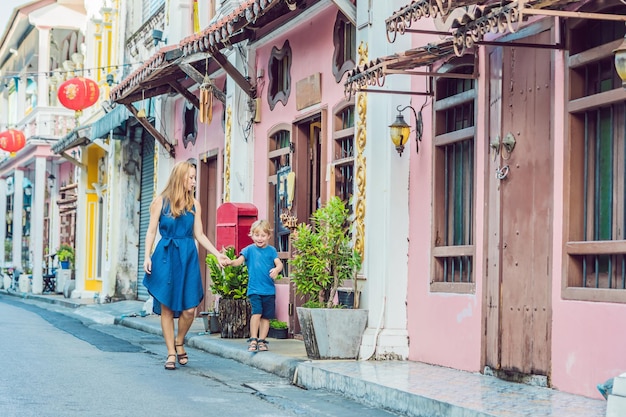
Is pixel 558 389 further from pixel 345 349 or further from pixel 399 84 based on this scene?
pixel 399 84

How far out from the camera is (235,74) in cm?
1560

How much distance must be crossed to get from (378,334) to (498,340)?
5.81 feet

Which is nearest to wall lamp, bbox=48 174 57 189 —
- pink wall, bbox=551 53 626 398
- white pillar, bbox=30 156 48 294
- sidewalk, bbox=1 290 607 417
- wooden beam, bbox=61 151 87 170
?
white pillar, bbox=30 156 48 294

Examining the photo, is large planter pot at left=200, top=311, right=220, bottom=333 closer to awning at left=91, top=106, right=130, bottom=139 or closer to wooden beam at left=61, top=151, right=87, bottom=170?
awning at left=91, top=106, right=130, bottom=139

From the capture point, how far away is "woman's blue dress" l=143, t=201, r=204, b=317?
33.9 ft

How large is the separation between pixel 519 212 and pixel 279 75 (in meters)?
6.81

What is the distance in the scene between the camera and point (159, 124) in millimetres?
21391

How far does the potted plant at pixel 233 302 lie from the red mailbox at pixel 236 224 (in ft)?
2.55

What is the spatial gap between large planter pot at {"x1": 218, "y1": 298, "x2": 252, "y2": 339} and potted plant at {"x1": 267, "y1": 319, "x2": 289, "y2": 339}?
1.47 ft

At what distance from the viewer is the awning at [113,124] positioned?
2167cm

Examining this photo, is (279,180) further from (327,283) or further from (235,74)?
(327,283)

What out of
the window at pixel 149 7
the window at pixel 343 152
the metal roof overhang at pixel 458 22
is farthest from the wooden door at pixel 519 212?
the window at pixel 149 7

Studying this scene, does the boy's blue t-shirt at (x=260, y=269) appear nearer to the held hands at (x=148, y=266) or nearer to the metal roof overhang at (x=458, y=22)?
the held hands at (x=148, y=266)

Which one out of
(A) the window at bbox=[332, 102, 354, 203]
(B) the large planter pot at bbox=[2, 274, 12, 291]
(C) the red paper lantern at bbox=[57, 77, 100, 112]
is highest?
(C) the red paper lantern at bbox=[57, 77, 100, 112]
